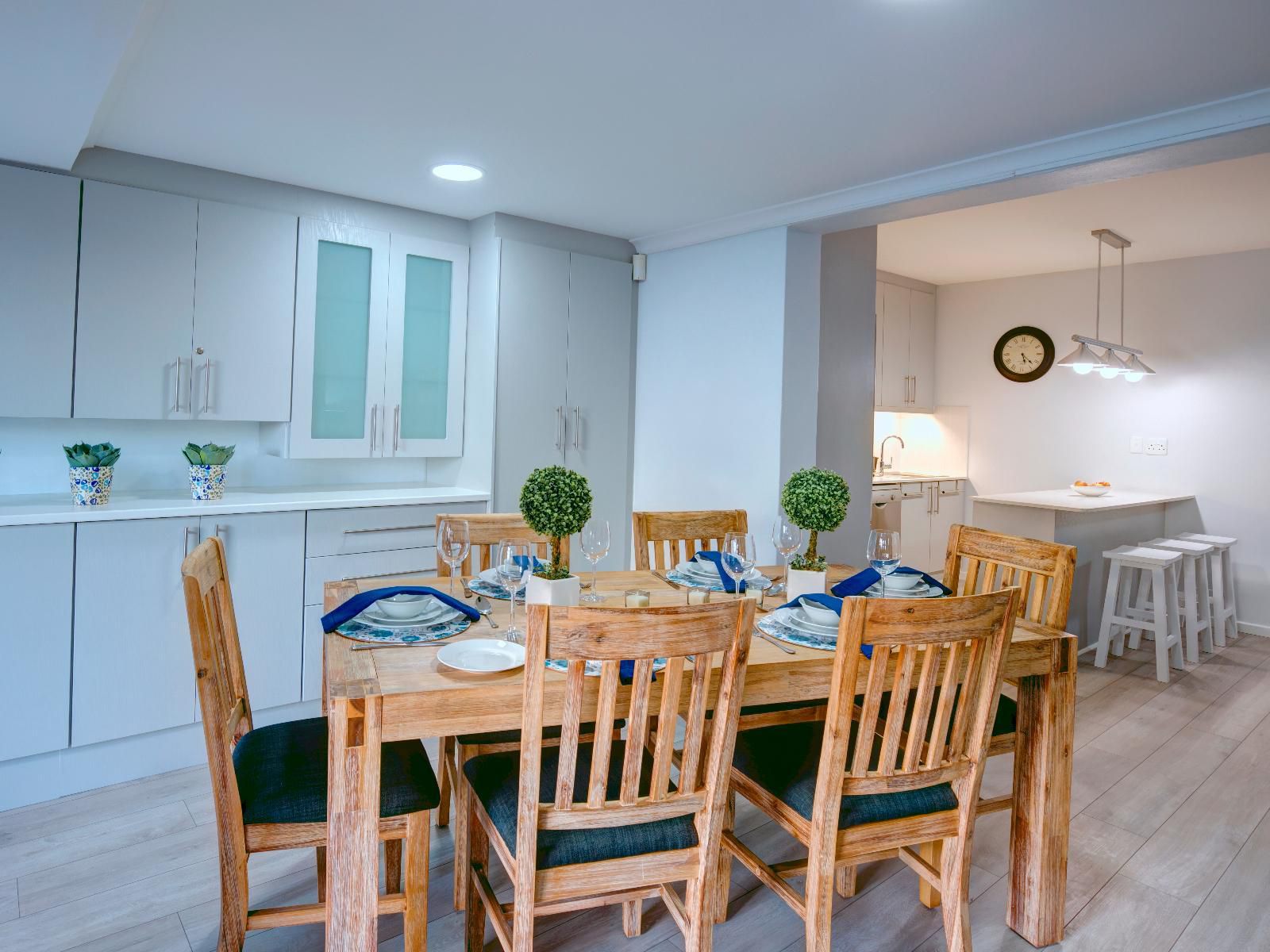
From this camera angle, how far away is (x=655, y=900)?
2188 mm

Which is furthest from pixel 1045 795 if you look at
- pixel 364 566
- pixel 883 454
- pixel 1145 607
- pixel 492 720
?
pixel 883 454

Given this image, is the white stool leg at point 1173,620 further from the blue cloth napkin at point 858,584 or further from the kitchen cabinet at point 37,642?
the kitchen cabinet at point 37,642

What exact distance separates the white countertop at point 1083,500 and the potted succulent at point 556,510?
3199 millimetres

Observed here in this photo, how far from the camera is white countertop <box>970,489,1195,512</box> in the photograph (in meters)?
4.35

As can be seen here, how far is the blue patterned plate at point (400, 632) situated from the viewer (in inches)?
71.3

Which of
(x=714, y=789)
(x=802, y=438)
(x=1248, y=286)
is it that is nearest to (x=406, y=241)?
(x=802, y=438)

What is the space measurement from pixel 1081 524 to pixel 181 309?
4.52 m

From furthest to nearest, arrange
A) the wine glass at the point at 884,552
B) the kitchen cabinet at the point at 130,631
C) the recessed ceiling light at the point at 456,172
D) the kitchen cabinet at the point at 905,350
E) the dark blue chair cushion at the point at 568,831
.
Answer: the kitchen cabinet at the point at 905,350
the recessed ceiling light at the point at 456,172
the kitchen cabinet at the point at 130,631
the wine glass at the point at 884,552
the dark blue chair cushion at the point at 568,831

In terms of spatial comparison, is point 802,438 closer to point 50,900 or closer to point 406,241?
point 406,241

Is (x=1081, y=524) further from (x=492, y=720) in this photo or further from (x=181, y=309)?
(x=181, y=309)

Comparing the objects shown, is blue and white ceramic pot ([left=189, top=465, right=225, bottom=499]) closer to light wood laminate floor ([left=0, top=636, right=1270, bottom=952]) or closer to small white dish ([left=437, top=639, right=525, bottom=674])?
light wood laminate floor ([left=0, top=636, right=1270, bottom=952])

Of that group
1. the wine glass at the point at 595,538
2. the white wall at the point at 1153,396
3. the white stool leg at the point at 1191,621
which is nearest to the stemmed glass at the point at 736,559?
the wine glass at the point at 595,538

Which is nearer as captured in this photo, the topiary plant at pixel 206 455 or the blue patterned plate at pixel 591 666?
the blue patterned plate at pixel 591 666

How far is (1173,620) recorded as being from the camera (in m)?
4.50
